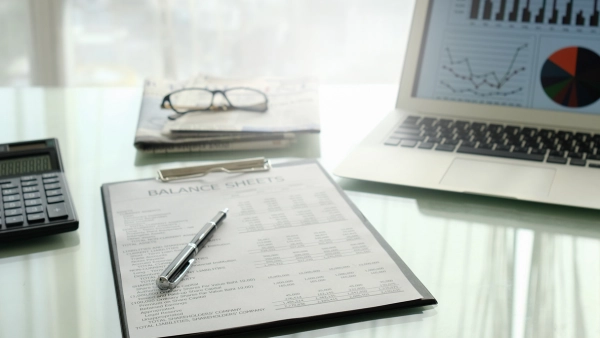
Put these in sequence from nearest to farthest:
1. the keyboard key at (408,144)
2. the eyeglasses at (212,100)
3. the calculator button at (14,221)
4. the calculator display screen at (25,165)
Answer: the calculator button at (14,221)
the calculator display screen at (25,165)
the keyboard key at (408,144)
the eyeglasses at (212,100)

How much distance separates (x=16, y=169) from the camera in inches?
28.9

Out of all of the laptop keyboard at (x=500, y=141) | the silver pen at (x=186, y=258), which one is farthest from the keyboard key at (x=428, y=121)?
the silver pen at (x=186, y=258)

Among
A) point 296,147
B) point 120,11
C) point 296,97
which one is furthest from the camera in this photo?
point 120,11

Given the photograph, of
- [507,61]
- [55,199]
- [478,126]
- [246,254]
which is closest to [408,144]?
[478,126]

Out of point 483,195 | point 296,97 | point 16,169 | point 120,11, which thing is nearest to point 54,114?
point 16,169

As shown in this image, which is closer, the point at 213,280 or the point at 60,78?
the point at 213,280

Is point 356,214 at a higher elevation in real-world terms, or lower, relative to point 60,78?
higher

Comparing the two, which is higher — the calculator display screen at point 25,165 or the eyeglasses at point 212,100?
the eyeglasses at point 212,100

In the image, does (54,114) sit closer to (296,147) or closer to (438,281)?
(296,147)

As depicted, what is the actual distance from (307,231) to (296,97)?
1.36ft

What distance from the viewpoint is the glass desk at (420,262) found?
1.65 ft

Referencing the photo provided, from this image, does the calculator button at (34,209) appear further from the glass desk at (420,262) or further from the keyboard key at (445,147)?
the keyboard key at (445,147)

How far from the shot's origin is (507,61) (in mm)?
921

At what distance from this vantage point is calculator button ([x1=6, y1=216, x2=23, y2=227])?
2.02ft
